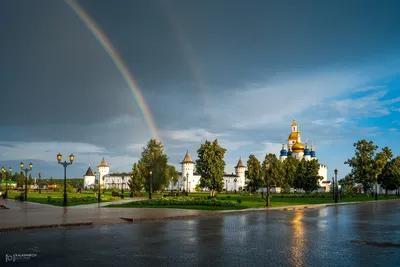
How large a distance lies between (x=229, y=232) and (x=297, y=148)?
154 m

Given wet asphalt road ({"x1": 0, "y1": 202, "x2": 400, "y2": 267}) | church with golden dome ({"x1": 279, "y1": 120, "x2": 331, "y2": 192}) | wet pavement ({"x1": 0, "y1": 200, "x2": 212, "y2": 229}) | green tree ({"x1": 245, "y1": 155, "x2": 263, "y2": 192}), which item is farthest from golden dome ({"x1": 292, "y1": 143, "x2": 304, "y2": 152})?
wet asphalt road ({"x1": 0, "y1": 202, "x2": 400, "y2": 267})

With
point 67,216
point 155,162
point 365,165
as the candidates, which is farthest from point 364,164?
point 67,216

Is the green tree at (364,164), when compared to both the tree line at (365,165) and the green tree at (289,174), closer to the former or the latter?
the tree line at (365,165)

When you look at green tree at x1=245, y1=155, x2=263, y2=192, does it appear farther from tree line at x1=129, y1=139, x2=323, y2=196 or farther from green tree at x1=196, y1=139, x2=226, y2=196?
green tree at x1=196, y1=139, x2=226, y2=196

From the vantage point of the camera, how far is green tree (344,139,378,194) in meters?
84.2

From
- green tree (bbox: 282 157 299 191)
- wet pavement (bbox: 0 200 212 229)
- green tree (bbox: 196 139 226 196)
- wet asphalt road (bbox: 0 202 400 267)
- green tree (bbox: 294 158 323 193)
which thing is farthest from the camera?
green tree (bbox: 282 157 299 191)

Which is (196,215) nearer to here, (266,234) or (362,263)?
(266,234)

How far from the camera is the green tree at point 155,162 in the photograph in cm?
9050

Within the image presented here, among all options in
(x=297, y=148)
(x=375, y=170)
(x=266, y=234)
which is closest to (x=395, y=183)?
(x=375, y=170)

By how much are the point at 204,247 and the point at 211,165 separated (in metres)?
69.5

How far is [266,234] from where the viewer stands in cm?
1711

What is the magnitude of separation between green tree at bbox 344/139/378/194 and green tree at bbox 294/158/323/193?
12.4 meters

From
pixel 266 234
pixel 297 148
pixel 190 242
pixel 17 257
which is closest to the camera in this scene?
pixel 17 257

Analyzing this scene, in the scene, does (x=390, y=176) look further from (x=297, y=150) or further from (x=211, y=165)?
(x=297, y=150)
